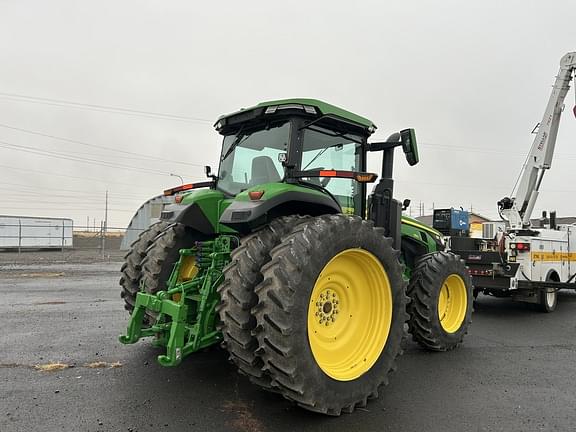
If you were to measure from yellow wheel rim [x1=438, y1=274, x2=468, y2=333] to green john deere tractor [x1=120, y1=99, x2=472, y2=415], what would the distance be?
0.30m

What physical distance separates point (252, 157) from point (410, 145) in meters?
1.77

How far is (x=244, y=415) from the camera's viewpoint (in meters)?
3.38

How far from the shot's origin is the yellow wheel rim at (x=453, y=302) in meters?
5.67

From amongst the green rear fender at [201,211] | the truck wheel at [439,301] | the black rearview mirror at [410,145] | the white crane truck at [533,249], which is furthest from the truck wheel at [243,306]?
the white crane truck at [533,249]

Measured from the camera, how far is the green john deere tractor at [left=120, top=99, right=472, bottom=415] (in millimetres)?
3148

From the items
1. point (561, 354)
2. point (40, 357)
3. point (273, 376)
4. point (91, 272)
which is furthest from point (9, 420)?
point (91, 272)

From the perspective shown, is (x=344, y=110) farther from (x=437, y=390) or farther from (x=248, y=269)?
(x=437, y=390)

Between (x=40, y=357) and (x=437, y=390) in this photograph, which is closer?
(x=437, y=390)

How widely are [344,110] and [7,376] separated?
14.3 feet

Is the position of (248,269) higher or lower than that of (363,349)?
higher

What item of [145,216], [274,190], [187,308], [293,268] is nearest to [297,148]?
[274,190]

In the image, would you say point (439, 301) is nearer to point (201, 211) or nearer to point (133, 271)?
point (201, 211)

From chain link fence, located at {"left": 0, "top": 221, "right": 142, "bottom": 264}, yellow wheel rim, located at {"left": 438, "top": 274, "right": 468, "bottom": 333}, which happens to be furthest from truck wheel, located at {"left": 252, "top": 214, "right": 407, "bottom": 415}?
chain link fence, located at {"left": 0, "top": 221, "right": 142, "bottom": 264}

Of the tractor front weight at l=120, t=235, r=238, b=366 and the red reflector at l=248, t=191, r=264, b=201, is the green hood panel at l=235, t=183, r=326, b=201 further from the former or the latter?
the tractor front weight at l=120, t=235, r=238, b=366
